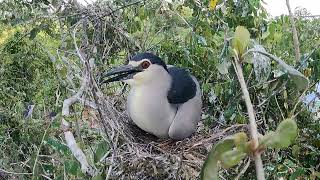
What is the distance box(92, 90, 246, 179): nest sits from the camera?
1.56 m

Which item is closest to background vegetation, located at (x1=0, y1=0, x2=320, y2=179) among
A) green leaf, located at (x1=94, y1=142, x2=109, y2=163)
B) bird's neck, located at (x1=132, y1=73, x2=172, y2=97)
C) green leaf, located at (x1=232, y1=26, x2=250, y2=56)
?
green leaf, located at (x1=94, y1=142, x2=109, y2=163)

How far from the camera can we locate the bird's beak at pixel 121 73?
1933mm

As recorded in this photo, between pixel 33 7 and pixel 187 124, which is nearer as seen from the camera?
pixel 187 124

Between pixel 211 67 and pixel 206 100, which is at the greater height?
pixel 211 67

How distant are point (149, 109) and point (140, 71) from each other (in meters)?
0.15

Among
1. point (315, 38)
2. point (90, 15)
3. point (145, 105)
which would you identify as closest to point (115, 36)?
point (90, 15)

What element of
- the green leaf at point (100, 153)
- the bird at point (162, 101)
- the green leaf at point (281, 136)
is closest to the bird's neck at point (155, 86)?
the bird at point (162, 101)

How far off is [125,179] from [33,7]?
4.37 feet

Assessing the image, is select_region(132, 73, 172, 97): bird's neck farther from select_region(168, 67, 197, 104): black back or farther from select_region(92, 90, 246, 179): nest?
select_region(92, 90, 246, 179): nest

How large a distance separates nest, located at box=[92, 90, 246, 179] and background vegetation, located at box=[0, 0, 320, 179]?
46 mm

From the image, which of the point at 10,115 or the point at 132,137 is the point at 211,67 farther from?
the point at 10,115

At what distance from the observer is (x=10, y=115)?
2529mm

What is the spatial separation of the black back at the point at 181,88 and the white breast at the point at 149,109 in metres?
0.05

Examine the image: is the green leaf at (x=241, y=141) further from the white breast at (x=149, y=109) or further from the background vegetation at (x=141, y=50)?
the white breast at (x=149, y=109)
